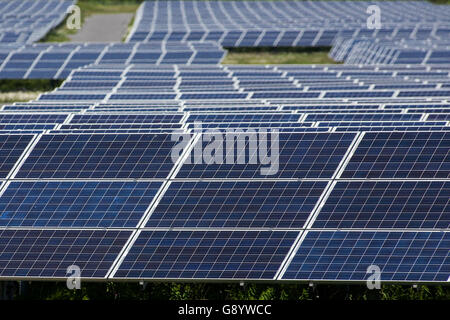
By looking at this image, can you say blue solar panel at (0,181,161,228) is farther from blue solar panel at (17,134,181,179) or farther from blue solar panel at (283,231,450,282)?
blue solar panel at (283,231,450,282)

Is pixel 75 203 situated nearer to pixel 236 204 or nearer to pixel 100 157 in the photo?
pixel 100 157

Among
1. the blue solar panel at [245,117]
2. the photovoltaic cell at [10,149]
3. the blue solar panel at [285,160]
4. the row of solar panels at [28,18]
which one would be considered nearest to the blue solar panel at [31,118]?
the photovoltaic cell at [10,149]

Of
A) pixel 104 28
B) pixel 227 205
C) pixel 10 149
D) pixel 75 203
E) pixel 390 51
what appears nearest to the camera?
pixel 227 205

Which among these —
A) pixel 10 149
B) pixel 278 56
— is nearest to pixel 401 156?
pixel 10 149

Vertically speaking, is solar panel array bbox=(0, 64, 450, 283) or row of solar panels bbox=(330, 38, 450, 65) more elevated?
row of solar panels bbox=(330, 38, 450, 65)

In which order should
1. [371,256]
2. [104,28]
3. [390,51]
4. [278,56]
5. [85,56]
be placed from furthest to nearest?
[104,28] → [278,56] → [390,51] → [85,56] → [371,256]

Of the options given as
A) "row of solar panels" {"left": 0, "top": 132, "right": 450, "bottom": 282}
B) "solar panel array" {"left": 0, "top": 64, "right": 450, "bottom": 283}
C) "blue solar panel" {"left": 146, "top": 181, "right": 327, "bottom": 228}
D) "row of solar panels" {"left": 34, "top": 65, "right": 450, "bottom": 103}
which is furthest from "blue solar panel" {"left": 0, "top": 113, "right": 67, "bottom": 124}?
"blue solar panel" {"left": 146, "top": 181, "right": 327, "bottom": 228}
